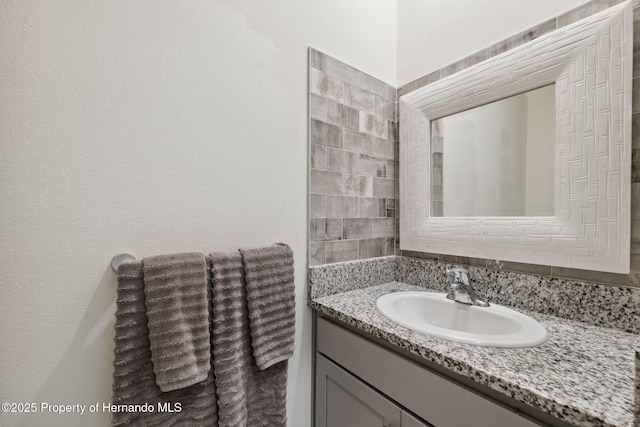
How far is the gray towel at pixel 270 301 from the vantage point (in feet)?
2.56

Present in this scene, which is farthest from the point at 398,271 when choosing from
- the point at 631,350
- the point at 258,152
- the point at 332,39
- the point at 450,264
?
the point at 332,39

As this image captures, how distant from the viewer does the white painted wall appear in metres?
0.92

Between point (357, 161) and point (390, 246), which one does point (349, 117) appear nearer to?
point (357, 161)

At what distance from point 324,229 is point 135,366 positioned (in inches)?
27.4

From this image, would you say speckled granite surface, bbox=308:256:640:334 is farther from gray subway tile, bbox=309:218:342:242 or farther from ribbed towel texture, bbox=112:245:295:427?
ribbed towel texture, bbox=112:245:295:427

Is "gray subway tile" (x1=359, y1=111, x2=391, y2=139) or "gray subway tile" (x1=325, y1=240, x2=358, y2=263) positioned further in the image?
"gray subway tile" (x1=359, y1=111, x2=391, y2=139)

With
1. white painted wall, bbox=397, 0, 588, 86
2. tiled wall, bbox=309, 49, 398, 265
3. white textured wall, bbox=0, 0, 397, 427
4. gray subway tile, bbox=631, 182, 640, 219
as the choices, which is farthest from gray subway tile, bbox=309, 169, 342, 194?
gray subway tile, bbox=631, 182, 640, 219

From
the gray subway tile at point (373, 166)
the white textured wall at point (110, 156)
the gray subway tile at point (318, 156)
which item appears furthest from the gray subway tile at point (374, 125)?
the white textured wall at point (110, 156)

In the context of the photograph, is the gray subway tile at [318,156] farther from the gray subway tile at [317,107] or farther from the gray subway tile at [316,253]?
the gray subway tile at [316,253]

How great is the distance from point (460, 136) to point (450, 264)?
1.77 ft

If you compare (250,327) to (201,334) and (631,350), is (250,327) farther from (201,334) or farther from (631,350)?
(631,350)

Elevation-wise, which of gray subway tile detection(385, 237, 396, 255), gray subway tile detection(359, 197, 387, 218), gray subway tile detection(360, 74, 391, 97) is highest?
gray subway tile detection(360, 74, 391, 97)

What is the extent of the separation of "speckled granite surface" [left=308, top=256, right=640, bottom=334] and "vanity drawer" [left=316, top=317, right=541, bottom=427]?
0.67ft

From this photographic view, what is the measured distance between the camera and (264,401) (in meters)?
0.83
